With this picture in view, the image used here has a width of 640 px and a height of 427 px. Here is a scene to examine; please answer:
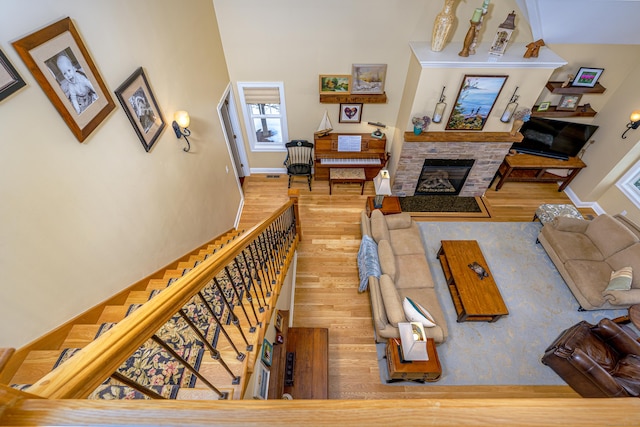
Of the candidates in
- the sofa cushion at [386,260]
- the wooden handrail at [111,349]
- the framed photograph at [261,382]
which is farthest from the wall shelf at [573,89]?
the wooden handrail at [111,349]

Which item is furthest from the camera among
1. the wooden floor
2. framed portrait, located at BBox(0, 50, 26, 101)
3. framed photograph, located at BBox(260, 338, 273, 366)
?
the wooden floor

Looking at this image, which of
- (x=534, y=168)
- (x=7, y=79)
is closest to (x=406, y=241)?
(x=534, y=168)

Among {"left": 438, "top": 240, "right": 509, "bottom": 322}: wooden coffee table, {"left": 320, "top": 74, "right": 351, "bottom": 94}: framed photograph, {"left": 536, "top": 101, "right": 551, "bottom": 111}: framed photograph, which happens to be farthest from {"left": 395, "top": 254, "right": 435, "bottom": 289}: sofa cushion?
{"left": 536, "top": 101, "right": 551, "bottom": 111}: framed photograph

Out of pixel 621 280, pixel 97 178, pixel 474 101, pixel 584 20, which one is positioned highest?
pixel 584 20

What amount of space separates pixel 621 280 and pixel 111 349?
5527 mm

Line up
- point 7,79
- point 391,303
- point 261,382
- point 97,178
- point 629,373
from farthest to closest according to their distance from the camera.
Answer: point 391,303, point 629,373, point 261,382, point 97,178, point 7,79

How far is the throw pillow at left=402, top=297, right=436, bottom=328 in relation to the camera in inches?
135

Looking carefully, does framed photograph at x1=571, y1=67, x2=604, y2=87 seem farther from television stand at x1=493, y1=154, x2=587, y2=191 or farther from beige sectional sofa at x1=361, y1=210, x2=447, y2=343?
beige sectional sofa at x1=361, y1=210, x2=447, y2=343

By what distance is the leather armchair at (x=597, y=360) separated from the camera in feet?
9.82

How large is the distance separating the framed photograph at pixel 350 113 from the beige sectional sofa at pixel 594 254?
3843 millimetres

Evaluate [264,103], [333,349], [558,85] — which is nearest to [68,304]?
[333,349]

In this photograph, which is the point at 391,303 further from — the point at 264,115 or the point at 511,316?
the point at 264,115

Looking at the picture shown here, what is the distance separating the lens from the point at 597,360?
3.37 meters

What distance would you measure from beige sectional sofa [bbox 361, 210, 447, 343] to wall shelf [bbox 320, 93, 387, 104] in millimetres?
2096
